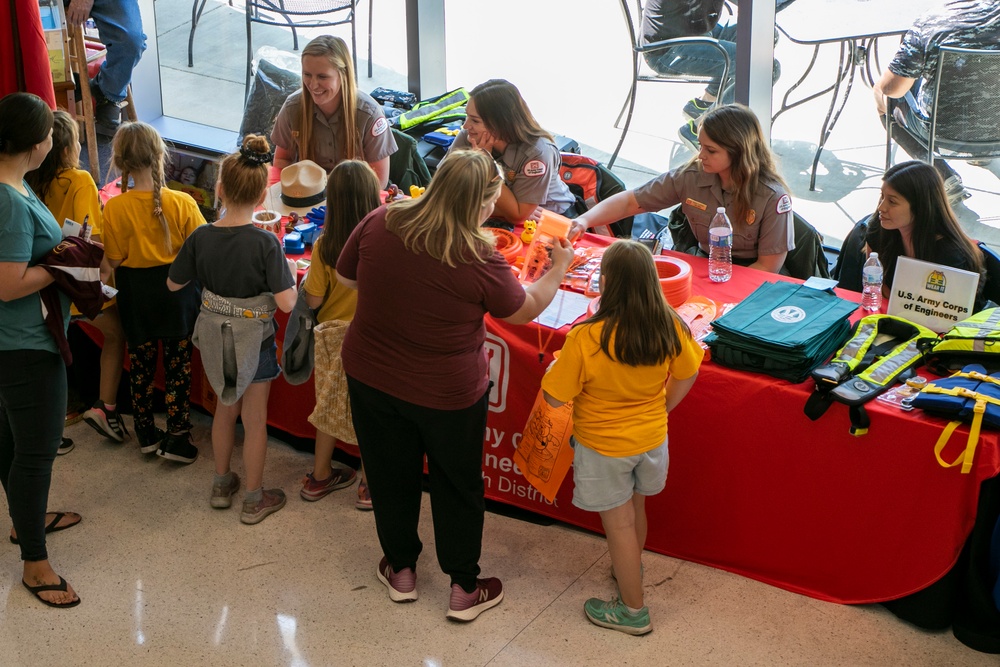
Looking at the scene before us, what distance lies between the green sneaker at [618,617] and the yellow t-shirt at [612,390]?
51 centimetres

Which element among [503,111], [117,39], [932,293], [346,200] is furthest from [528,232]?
[117,39]

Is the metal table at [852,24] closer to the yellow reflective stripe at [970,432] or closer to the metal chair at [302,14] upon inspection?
the metal chair at [302,14]

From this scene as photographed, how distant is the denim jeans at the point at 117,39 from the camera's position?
5.31 m

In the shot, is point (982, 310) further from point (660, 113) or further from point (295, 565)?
point (660, 113)

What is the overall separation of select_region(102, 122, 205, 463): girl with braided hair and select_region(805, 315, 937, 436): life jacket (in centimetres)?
203

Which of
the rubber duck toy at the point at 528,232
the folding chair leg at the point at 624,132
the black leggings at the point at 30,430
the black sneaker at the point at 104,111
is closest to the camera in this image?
the black leggings at the point at 30,430

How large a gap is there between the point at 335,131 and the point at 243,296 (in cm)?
111

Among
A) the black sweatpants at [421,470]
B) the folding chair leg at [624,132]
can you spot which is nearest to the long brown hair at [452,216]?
the black sweatpants at [421,470]

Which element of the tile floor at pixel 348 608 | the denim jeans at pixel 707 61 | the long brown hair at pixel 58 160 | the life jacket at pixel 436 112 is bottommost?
the tile floor at pixel 348 608

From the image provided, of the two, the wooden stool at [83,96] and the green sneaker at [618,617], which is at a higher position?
the wooden stool at [83,96]

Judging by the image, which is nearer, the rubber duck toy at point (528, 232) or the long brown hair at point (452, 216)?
the long brown hair at point (452, 216)

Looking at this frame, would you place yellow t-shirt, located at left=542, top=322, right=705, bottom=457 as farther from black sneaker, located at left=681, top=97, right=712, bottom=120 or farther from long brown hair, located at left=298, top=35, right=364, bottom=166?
black sneaker, located at left=681, top=97, right=712, bottom=120

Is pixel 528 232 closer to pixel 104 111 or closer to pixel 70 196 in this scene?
pixel 70 196

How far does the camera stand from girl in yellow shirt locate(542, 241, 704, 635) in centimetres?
243
